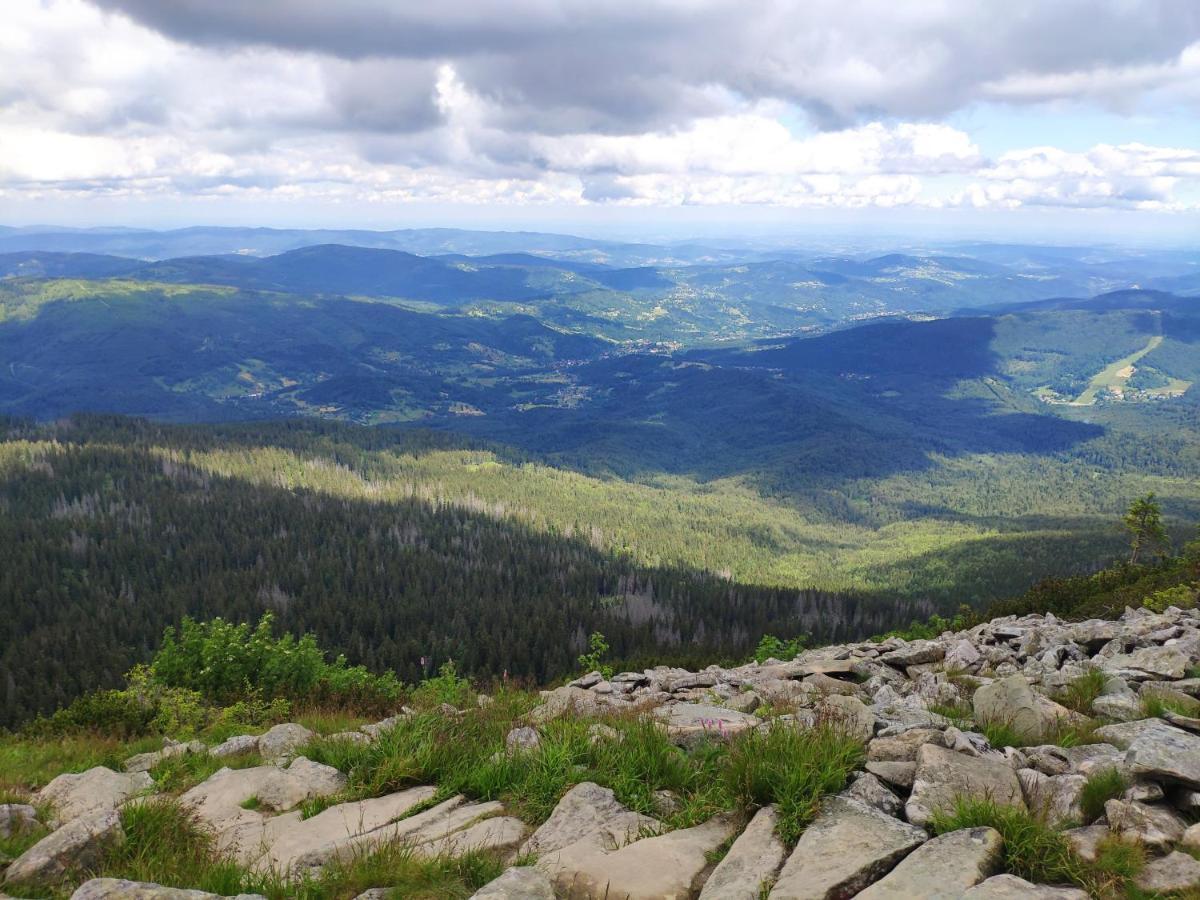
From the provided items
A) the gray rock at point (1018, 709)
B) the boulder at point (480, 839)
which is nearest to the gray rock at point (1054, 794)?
the gray rock at point (1018, 709)

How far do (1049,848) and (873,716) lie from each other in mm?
5625

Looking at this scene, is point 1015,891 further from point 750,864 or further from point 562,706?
point 562,706

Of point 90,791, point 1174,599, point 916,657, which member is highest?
point 90,791

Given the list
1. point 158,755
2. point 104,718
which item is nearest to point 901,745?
point 158,755

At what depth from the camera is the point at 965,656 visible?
81.3ft

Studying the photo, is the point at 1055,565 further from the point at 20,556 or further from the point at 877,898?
the point at 20,556

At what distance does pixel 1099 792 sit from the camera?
30.2 feet

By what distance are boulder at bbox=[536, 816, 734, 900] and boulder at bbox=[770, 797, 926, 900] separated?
1.28 meters

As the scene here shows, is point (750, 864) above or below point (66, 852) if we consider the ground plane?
above

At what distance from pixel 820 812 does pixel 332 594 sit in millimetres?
A: 146683

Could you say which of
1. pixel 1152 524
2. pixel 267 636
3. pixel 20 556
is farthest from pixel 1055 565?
pixel 20 556

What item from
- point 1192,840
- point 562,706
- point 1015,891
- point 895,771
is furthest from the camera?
point 562,706

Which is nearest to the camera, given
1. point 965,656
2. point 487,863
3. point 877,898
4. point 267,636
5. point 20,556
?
point 877,898

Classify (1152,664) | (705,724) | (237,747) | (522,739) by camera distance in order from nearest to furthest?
1. (705,724)
2. (522,739)
3. (237,747)
4. (1152,664)
